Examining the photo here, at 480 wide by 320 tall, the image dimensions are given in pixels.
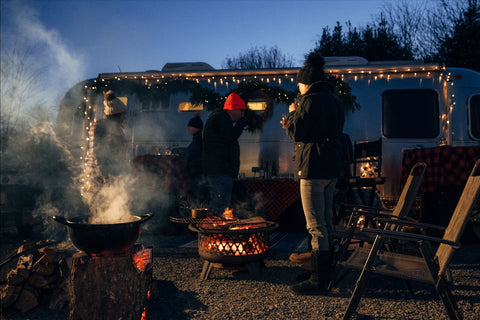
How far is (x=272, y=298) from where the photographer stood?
3115 mm

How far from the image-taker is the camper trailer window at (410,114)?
6.69 m

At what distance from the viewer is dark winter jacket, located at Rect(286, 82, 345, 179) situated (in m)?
3.03

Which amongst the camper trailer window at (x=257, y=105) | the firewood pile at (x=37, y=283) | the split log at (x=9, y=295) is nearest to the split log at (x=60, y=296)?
the firewood pile at (x=37, y=283)

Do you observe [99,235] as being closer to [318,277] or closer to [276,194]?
[318,277]

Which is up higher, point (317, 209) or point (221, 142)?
point (221, 142)

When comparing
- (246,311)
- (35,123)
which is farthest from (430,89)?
(35,123)

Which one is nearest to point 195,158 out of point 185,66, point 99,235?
point 185,66

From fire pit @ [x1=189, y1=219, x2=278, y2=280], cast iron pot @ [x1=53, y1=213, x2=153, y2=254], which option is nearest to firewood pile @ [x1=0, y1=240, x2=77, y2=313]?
cast iron pot @ [x1=53, y1=213, x2=153, y2=254]

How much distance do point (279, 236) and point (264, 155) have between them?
1827 millimetres

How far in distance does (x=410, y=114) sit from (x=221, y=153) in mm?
4237

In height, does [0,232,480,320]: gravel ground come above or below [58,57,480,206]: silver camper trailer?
below

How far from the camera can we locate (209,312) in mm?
2820

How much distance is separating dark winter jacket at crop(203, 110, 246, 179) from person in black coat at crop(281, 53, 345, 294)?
4.96 ft

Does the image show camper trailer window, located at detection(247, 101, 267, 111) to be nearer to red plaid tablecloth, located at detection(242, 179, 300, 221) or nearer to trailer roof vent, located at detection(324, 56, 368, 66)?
trailer roof vent, located at detection(324, 56, 368, 66)
